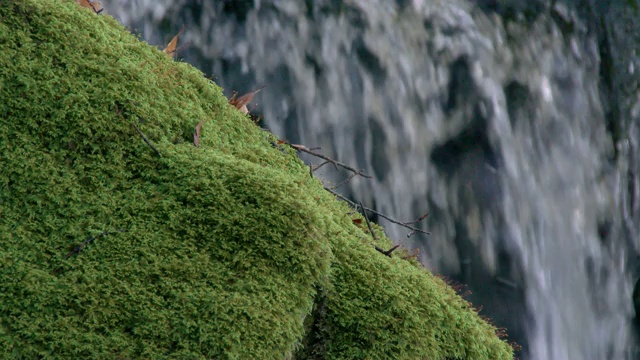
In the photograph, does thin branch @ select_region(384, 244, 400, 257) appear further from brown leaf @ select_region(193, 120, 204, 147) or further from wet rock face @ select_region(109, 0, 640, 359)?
wet rock face @ select_region(109, 0, 640, 359)

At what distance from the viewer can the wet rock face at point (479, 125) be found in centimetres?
508

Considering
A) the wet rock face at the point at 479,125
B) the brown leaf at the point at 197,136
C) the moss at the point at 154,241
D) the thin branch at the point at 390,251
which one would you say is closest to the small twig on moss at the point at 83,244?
the moss at the point at 154,241

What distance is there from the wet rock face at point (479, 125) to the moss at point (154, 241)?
2.27 metres

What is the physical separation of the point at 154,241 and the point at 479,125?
436 cm

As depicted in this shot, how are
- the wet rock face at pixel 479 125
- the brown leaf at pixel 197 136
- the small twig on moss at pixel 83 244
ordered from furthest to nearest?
the wet rock face at pixel 479 125 → the brown leaf at pixel 197 136 → the small twig on moss at pixel 83 244

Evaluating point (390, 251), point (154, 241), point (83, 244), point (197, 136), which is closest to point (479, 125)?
point (390, 251)

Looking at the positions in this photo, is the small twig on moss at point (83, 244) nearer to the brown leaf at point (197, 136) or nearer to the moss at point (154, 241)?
the moss at point (154, 241)

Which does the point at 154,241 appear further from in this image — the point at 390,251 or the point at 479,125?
the point at 479,125

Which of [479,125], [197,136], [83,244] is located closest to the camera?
[83,244]

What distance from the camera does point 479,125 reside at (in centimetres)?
600

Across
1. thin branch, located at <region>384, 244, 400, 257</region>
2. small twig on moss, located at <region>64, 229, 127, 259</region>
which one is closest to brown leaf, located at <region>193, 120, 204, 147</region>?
small twig on moss, located at <region>64, 229, 127, 259</region>

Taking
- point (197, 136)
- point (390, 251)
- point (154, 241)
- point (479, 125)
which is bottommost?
point (479, 125)

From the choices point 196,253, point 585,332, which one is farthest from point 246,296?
point 585,332

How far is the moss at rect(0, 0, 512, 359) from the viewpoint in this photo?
2043mm
